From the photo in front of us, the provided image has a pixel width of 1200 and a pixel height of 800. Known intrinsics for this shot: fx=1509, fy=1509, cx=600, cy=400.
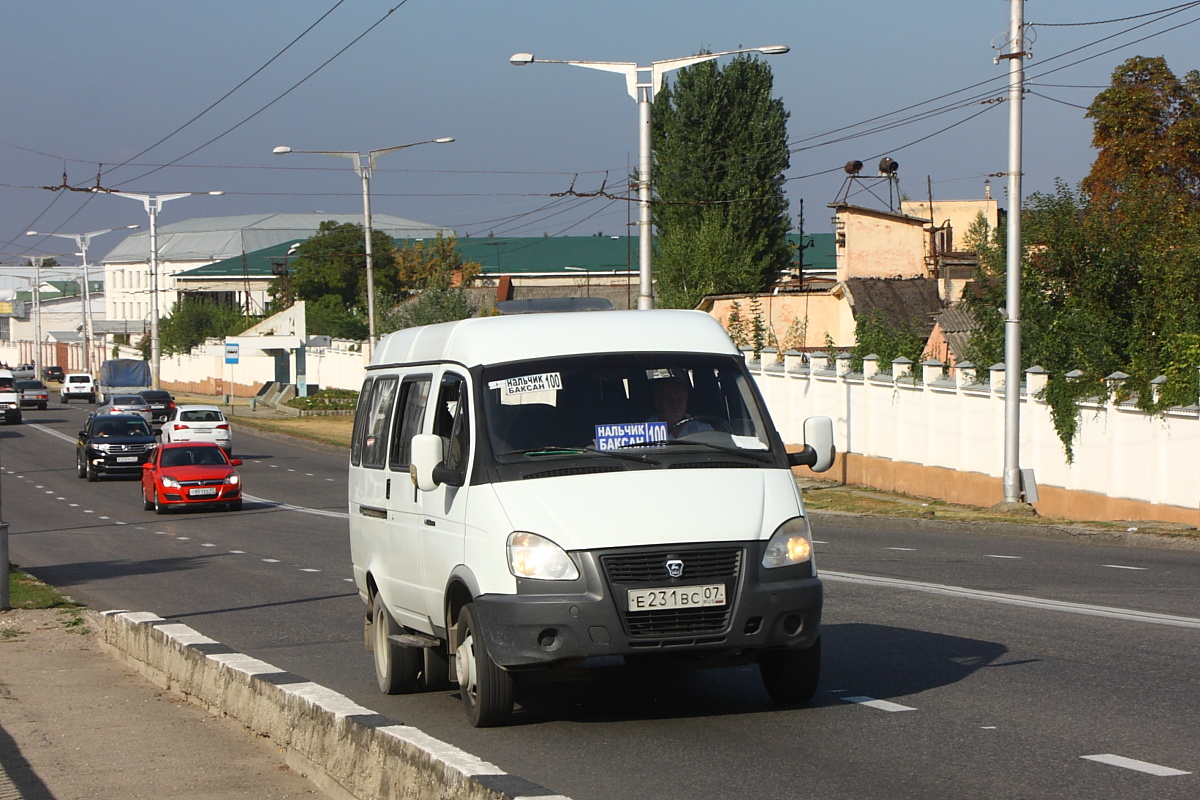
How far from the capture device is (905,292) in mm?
50719

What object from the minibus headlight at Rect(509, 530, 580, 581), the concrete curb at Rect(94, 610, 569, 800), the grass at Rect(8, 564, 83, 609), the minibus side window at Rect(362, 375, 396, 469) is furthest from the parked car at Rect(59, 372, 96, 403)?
the minibus headlight at Rect(509, 530, 580, 581)

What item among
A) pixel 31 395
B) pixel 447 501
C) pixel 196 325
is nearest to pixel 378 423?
pixel 447 501

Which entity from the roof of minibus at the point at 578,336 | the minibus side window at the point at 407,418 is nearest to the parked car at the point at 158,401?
the minibus side window at the point at 407,418

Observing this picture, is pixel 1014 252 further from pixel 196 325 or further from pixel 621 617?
pixel 196 325

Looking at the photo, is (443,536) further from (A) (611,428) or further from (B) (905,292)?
(B) (905,292)

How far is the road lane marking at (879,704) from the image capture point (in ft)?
Result: 26.6

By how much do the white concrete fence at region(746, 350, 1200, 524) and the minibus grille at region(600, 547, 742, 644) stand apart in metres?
16.2

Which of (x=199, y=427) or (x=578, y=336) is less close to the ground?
(x=578, y=336)

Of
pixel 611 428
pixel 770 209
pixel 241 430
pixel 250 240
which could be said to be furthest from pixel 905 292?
pixel 250 240

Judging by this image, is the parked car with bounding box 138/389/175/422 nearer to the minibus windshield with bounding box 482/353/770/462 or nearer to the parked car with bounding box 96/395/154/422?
the parked car with bounding box 96/395/154/422

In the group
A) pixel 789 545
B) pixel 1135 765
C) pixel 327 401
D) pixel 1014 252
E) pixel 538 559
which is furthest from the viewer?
pixel 327 401

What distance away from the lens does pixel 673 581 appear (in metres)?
7.36

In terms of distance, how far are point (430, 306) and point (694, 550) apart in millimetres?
67221

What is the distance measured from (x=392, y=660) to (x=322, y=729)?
200 centimetres
